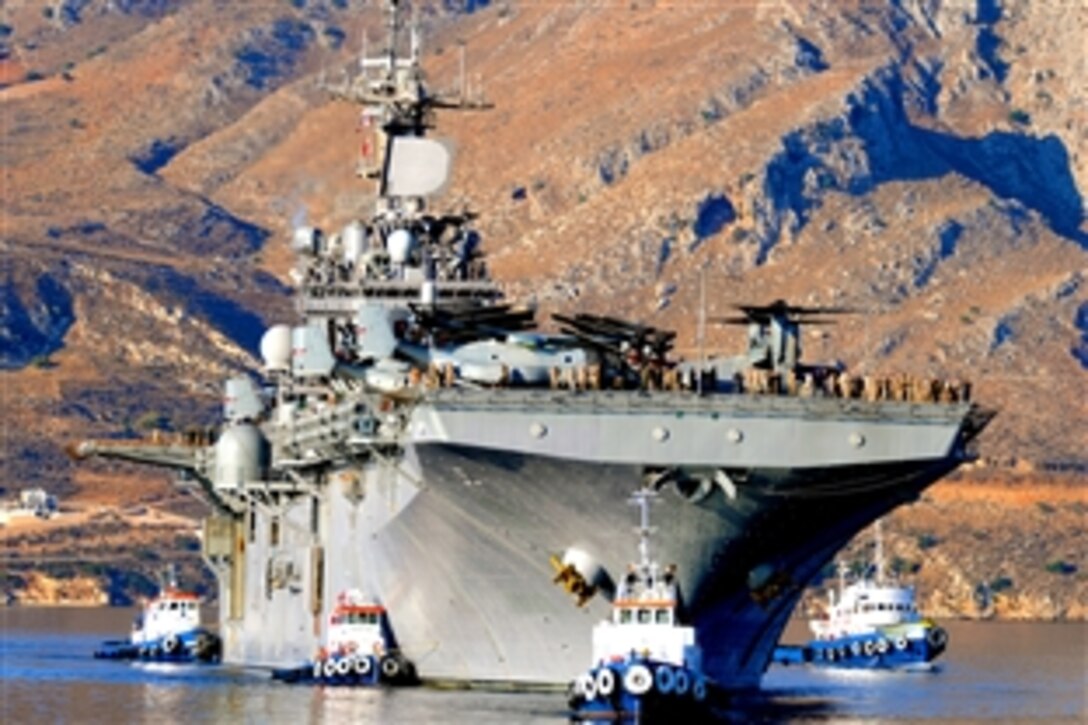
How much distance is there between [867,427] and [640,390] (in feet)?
11.8

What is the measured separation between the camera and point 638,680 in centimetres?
5522

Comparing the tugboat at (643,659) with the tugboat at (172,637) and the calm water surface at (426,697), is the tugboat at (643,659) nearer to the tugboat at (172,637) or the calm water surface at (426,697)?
the calm water surface at (426,697)

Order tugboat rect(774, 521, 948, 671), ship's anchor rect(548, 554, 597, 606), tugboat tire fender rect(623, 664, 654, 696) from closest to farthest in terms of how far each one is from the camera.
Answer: tugboat tire fender rect(623, 664, 654, 696) → ship's anchor rect(548, 554, 597, 606) → tugboat rect(774, 521, 948, 671)

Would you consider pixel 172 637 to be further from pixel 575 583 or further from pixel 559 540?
pixel 575 583

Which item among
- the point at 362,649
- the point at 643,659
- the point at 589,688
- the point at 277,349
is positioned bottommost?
the point at 589,688

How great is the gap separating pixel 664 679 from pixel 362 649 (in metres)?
10.2

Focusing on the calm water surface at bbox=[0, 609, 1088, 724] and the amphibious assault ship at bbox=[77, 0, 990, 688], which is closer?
the amphibious assault ship at bbox=[77, 0, 990, 688]

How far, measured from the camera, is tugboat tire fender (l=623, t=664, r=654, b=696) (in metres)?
55.1

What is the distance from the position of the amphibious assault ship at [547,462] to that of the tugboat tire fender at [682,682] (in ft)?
10.5

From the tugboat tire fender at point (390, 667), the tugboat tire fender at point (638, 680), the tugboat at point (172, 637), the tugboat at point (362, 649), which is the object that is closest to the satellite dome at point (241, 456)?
the tugboat at point (362, 649)

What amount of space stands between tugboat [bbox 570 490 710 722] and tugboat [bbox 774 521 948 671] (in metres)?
32.4

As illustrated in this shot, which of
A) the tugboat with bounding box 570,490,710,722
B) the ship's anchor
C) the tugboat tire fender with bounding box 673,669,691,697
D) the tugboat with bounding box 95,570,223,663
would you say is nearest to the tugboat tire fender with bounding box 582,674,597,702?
the tugboat with bounding box 570,490,710,722

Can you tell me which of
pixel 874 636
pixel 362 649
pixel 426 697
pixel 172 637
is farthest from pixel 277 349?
pixel 874 636

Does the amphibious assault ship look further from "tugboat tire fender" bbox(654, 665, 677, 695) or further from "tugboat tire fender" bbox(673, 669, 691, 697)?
"tugboat tire fender" bbox(654, 665, 677, 695)
